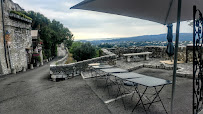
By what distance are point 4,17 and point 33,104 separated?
9.67 meters

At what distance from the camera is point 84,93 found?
13.9 feet

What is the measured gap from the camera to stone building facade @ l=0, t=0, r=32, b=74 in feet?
32.8

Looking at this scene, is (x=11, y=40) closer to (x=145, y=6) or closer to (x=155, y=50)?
(x=145, y=6)

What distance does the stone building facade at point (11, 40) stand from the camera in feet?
32.8

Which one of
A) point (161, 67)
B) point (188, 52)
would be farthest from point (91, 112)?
point (188, 52)

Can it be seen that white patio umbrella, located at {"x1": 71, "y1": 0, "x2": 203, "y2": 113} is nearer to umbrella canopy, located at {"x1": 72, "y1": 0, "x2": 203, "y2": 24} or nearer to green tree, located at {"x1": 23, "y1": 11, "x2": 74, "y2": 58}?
umbrella canopy, located at {"x1": 72, "y1": 0, "x2": 203, "y2": 24}

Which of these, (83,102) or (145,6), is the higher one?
(145,6)

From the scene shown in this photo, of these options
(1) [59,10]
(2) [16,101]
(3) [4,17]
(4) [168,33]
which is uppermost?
(1) [59,10]

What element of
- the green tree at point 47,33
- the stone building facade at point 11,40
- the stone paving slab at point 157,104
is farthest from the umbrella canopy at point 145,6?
the green tree at point 47,33

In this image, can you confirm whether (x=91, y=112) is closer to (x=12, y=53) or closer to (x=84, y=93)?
(x=84, y=93)

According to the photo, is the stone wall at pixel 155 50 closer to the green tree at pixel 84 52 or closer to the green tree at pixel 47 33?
the green tree at pixel 84 52


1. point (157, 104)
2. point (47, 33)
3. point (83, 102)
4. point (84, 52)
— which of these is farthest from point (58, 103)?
point (47, 33)

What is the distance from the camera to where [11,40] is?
36.2ft

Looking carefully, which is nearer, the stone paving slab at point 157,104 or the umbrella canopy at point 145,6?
the umbrella canopy at point 145,6
